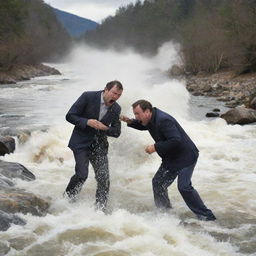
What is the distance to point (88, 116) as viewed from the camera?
270 inches

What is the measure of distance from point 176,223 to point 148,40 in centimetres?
9253

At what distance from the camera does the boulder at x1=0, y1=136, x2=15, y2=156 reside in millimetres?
12484

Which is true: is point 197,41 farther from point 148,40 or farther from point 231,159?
point 148,40

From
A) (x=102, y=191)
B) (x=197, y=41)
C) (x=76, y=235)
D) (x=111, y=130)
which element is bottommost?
(x=76, y=235)

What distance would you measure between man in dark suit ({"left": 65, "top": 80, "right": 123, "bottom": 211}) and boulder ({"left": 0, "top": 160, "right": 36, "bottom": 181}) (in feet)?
8.88

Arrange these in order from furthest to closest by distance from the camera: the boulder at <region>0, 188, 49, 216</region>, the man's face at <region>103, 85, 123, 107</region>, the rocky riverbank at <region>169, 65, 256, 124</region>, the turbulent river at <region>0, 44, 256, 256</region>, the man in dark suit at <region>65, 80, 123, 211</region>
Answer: the rocky riverbank at <region>169, 65, 256, 124</region>
the boulder at <region>0, 188, 49, 216</region>
the man in dark suit at <region>65, 80, 123, 211</region>
the man's face at <region>103, 85, 123, 107</region>
the turbulent river at <region>0, 44, 256, 256</region>

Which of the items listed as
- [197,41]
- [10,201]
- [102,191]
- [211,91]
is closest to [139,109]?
[102,191]

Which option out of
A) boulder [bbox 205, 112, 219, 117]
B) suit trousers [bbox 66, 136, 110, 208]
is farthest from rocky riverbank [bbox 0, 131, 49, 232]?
boulder [bbox 205, 112, 219, 117]

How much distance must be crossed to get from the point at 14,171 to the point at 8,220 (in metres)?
2.86

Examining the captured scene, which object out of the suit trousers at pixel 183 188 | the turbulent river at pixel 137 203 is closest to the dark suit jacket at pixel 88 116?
the suit trousers at pixel 183 188

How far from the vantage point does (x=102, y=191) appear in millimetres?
7102

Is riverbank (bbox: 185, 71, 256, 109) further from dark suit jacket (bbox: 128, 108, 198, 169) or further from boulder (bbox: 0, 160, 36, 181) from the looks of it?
dark suit jacket (bbox: 128, 108, 198, 169)

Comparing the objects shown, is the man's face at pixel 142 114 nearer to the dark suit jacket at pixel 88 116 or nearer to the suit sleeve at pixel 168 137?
the suit sleeve at pixel 168 137

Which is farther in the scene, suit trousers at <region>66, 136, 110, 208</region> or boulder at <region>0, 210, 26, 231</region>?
suit trousers at <region>66, 136, 110, 208</region>
